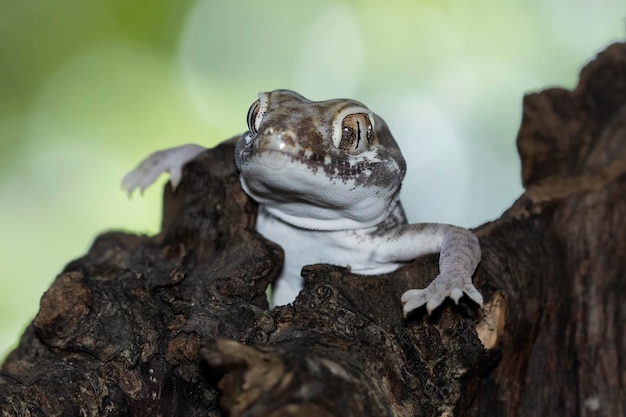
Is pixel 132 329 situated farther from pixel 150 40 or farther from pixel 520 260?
pixel 150 40

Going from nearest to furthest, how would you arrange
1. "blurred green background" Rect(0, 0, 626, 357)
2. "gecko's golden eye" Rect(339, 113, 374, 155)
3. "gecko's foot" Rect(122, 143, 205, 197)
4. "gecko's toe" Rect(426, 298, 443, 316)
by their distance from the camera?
"gecko's toe" Rect(426, 298, 443, 316)
"gecko's golden eye" Rect(339, 113, 374, 155)
"gecko's foot" Rect(122, 143, 205, 197)
"blurred green background" Rect(0, 0, 626, 357)

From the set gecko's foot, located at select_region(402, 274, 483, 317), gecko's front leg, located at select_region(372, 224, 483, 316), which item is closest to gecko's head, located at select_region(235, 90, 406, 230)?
gecko's front leg, located at select_region(372, 224, 483, 316)

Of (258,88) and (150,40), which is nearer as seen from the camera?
(150,40)

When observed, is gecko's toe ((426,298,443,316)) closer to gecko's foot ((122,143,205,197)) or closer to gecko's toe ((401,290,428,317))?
gecko's toe ((401,290,428,317))

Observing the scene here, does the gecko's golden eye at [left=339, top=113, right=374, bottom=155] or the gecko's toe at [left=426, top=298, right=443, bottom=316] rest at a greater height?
the gecko's golden eye at [left=339, top=113, right=374, bottom=155]

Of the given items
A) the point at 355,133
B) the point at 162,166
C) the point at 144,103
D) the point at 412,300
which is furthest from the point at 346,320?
the point at 144,103

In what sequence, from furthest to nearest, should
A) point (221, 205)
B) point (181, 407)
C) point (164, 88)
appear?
1. point (164, 88)
2. point (221, 205)
3. point (181, 407)

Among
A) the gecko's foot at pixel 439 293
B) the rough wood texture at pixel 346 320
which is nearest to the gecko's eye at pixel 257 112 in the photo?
the rough wood texture at pixel 346 320

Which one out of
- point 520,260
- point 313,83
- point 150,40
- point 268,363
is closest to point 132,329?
point 268,363
